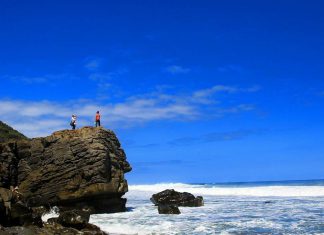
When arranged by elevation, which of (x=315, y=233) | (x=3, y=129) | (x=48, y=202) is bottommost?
(x=315, y=233)

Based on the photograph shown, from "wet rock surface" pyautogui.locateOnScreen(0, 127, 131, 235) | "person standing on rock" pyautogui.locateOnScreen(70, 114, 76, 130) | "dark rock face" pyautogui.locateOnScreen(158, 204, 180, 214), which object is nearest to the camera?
"wet rock surface" pyautogui.locateOnScreen(0, 127, 131, 235)

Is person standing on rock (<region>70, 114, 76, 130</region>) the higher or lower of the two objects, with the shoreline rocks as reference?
higher

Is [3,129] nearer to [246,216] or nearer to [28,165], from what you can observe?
[28,165]

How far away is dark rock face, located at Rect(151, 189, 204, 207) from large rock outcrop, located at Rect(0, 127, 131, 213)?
8.02 metres

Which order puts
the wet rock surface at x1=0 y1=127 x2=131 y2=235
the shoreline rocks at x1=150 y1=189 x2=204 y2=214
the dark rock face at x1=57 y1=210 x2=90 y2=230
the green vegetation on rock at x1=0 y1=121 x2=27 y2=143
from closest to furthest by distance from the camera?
1. the dark rock face at x1=57 y1=210 x2=90 y2=230
2. the wet rock surface at x1=0 y1=127 x2=131 y2=235
3. the shoreline rocks at x1=150 y1=189 x2=204 y2=214
4. the green vegetation on rock at x1=0 y1=121 x2=27 y2=143

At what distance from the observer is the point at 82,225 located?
2439 centimetres

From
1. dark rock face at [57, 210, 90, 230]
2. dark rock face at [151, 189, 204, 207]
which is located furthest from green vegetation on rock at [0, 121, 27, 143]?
dark rock face at [57, 210, 90, 230]

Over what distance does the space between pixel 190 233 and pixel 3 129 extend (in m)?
34.8

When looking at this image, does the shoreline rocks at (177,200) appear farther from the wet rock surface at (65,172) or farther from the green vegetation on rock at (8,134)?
the green vegetation on rock at (8,134)

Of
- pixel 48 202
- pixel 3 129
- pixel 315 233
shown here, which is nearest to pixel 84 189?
pixel 48 202

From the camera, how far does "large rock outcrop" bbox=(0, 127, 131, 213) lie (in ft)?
117

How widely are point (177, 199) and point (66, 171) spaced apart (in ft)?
42.8

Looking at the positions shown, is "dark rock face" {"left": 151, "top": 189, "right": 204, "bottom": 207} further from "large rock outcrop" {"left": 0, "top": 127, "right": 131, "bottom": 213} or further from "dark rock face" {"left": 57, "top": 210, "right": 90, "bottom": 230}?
"dark rock face" {"left": 57, "top": 210, "right": 90, "bottom": 230}

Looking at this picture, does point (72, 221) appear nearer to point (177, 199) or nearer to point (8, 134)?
point (177, 199)
